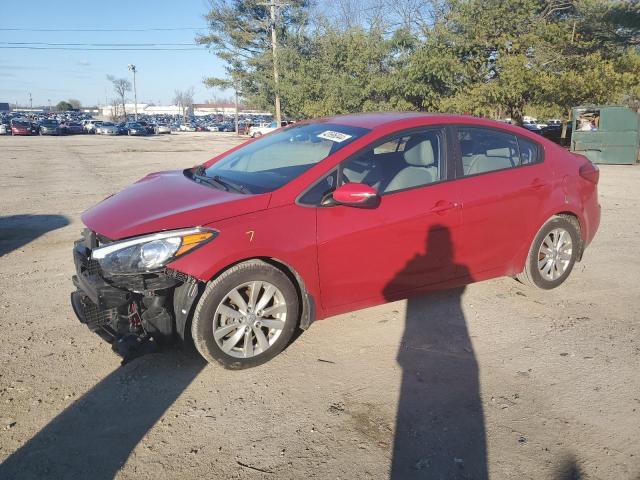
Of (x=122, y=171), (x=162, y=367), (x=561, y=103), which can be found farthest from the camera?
(x=561, y=103)

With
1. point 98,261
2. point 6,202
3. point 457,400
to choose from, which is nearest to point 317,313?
point 457,400

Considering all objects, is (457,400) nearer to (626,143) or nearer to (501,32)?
(626,143)

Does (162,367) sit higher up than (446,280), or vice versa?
(446,280)

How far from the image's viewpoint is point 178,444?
2.72m

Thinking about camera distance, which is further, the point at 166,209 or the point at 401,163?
the point at 401,163

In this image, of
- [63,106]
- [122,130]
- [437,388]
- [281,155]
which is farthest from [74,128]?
[63,106]

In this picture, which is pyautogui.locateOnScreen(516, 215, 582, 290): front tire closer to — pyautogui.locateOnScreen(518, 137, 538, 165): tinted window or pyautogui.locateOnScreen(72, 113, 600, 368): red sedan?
pyautogui.locateOnScreen(72, 113, 600, 368): red sedan

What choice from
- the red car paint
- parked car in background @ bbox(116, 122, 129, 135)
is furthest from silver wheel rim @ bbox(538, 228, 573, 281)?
parked car in background @ bbox(116, 122, 129, 135)

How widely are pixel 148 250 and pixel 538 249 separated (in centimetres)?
341

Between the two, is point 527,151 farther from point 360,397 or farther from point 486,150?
point 360,397

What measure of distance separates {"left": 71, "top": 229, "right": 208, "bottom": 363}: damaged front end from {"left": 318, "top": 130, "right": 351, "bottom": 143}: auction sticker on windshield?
59.0 inches

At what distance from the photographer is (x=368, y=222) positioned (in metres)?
3.69

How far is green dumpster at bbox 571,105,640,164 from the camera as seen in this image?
17.2 meters

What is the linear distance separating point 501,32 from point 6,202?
18402mm
